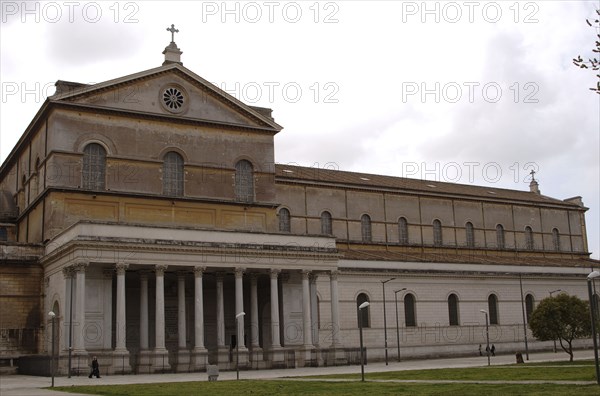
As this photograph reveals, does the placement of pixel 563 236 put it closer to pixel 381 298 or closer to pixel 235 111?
pixel 381 298

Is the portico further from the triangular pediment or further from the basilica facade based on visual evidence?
the triangular pediment

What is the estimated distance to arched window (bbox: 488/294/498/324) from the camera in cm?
6588

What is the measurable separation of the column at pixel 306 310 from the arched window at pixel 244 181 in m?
7.48

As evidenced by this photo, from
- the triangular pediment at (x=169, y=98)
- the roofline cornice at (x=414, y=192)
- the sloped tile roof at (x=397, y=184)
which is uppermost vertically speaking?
the triangular pediment at (x=169, y=98)

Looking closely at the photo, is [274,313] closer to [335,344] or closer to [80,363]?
[335,344]

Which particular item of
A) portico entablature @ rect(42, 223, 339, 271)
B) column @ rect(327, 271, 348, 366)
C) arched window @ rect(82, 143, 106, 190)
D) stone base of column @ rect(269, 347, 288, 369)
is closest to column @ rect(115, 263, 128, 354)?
portico entablature @ rect(42, 223, 339, 271)

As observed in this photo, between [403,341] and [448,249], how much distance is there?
14.1 meters

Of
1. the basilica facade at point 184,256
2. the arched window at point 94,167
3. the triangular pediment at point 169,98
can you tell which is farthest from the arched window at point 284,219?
the arched window at point 94,167

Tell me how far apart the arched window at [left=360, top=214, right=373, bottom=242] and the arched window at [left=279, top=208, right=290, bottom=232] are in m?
7.51

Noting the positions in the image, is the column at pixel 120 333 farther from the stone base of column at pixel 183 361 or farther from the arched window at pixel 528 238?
the arched window at pixel 528 238

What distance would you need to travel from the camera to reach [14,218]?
5444 centimetres

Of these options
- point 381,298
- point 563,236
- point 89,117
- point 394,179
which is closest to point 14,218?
point 89,117

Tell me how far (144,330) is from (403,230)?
31.0 meters

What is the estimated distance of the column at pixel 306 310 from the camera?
4750 centimetres
